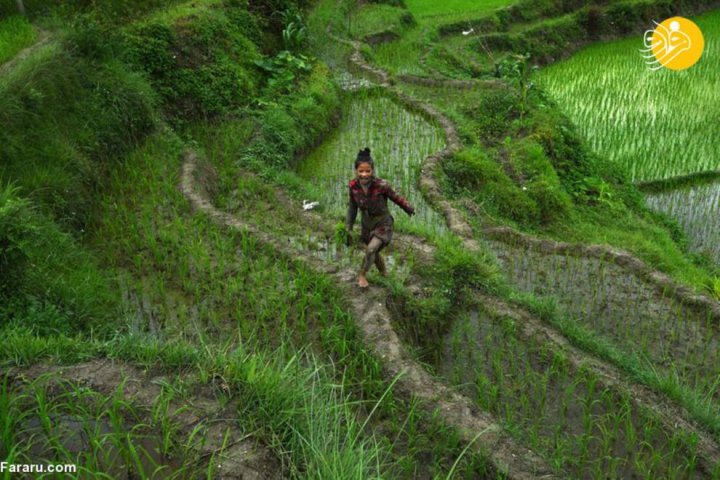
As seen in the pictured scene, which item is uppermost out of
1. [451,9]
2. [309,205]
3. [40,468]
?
[451,9]

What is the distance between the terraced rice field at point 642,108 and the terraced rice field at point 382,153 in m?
3.14

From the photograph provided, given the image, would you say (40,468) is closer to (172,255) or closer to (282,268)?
(282,268)

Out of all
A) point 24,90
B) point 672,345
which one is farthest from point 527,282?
point 24,90

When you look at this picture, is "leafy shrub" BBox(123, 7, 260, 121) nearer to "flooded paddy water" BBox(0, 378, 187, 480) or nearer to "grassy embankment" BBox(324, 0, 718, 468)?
"grassy embankment" BBox(324, 0, 718, 468)

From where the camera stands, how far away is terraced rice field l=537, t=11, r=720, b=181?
9.54 m

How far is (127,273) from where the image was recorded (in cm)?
544

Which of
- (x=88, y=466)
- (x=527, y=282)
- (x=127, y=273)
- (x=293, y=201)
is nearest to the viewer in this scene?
(x=88, y=466)

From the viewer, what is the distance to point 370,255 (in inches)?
186

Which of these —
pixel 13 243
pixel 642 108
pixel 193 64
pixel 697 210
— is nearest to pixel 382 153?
pixel 193 64

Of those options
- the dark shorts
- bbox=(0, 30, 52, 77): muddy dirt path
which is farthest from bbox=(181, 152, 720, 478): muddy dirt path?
bbox=(0, 30, 52, 77): muddy dirt path

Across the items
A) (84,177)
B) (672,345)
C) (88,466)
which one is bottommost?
(672,345)

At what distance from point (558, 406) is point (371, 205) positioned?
1.97 m

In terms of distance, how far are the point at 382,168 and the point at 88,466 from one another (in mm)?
5890

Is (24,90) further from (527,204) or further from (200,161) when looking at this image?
(527,204)
